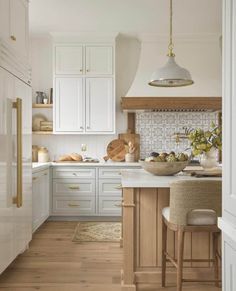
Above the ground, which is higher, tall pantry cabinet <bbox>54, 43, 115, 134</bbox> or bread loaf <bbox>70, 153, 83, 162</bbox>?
tall pantry cabinet <bbox>54, 43, 115, 134</bbox>

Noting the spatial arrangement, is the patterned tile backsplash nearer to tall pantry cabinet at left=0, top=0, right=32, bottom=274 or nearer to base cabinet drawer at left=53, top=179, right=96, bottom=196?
base cabinet drawer at left=53, top=179, right=96, bottom=196

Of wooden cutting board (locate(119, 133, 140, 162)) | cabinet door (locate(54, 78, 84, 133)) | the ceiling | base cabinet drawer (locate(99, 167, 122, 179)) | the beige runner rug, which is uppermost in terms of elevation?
the ceiling

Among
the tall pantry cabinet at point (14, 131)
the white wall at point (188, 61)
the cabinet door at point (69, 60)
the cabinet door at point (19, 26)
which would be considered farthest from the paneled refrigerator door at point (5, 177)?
the white wall at point (188, 61)

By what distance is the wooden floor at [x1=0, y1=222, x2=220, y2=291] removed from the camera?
9.72ft

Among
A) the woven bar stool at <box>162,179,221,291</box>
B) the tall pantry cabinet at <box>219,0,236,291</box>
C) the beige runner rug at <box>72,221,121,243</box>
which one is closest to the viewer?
the tall pantry cabinet at <box>219,0,236,291</box>

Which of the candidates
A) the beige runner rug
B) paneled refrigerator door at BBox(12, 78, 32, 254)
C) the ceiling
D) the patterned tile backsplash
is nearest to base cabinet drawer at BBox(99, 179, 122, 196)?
the beige runner rug

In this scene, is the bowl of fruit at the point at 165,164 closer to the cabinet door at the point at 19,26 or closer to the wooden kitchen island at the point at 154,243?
the wooden kitchen island at the point at 154,243

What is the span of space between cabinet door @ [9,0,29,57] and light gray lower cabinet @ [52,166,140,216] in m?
2.13

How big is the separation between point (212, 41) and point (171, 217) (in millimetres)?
3728

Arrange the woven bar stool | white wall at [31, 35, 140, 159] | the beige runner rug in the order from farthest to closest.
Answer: white wall at [31, 35, 140, 159], the beige runner rug, the woven bar stool

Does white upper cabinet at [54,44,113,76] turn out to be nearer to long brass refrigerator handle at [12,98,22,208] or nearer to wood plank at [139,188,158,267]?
long brass refrigerator handle at [12,98,22,208]

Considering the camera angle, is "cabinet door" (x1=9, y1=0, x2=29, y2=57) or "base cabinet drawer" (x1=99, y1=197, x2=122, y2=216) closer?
"cabinet door" (x1=9, y1=0, x2=29, y2=57)

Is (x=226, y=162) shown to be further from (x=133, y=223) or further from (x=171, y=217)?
(x=133, y=223)

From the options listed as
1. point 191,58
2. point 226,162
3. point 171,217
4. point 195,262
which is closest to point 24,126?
point 171,217
